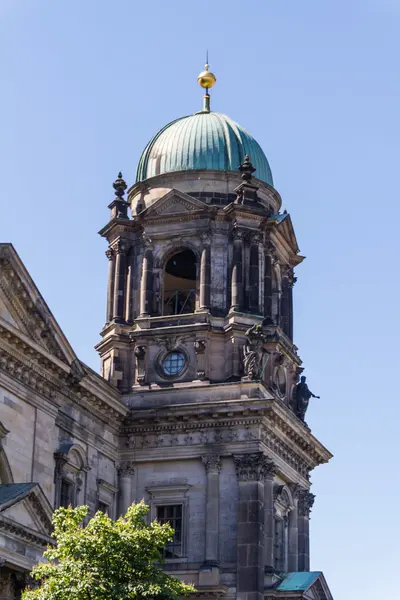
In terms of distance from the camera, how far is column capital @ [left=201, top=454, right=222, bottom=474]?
52.6 meters

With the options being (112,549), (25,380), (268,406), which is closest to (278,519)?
(268,406)

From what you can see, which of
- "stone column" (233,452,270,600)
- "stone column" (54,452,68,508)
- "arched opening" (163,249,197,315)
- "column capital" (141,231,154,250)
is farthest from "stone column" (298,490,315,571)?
"stone column" (54,452,68,508)

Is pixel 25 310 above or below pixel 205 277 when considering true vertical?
below

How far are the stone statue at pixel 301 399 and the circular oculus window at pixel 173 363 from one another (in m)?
5.40

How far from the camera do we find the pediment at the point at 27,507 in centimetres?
3938

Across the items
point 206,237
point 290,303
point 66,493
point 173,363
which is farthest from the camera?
point 290,303

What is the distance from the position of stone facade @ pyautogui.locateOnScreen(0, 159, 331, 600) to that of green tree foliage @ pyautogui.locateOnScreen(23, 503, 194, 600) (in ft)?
26.4

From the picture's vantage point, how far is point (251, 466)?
52.1 metres

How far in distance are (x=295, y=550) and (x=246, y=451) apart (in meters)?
5.70

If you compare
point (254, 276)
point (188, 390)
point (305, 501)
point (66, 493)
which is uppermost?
point (254, 276)

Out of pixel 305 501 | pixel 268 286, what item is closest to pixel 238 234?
pixel 268 286

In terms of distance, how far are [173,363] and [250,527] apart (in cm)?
761

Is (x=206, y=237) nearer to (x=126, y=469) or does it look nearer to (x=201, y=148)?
(x=201, y=148)

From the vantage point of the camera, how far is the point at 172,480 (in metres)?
53.2
